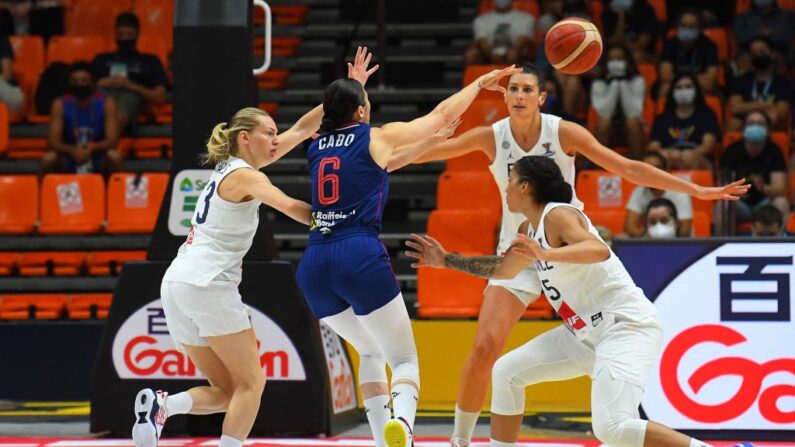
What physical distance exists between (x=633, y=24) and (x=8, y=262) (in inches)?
273

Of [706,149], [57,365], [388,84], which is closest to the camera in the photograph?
[57,365]

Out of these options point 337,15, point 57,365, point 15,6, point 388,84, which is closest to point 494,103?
point 388,84

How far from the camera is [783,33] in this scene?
14109 mm

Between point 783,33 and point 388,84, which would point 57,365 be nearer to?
point 388,84

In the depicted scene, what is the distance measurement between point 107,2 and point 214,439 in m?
8.32

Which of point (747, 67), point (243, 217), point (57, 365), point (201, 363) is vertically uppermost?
point (747, 67)

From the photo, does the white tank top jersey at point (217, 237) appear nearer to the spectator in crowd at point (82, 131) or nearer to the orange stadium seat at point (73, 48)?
the spectator in crowd at point (82, 131)

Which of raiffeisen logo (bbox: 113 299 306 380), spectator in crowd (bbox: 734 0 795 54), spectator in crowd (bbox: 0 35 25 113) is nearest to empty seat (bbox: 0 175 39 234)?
spectator in crowd (bbox: 0 35 25 113)

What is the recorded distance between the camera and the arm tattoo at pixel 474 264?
266 inches

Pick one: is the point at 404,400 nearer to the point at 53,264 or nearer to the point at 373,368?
the point at 373,368

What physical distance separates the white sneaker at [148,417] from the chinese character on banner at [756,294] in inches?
148

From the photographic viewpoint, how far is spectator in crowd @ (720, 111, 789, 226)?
1201 centimetres

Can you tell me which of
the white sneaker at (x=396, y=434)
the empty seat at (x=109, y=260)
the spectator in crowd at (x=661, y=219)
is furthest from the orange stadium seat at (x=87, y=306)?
the white sneaker at (x=396, y=434)

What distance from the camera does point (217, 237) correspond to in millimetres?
6926
